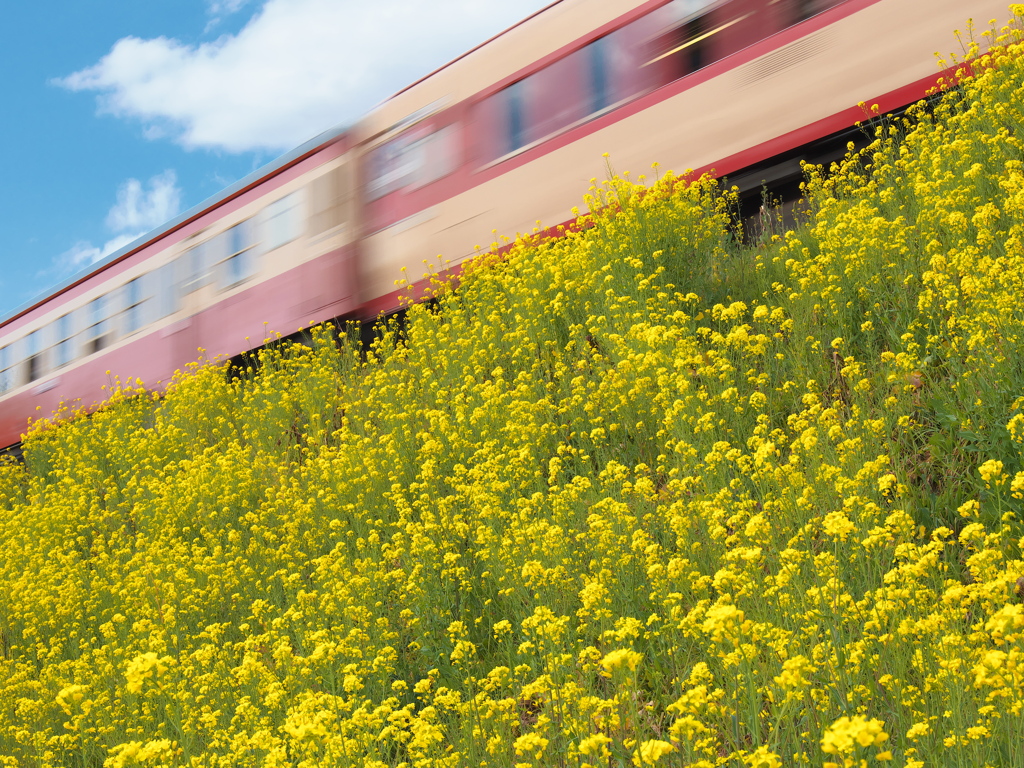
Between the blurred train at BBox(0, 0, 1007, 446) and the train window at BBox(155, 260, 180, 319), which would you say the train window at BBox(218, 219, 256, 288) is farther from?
the train window at BBox(155, 260, 180, 319)

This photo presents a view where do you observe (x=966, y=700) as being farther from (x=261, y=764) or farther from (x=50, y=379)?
(x=50, y=379)

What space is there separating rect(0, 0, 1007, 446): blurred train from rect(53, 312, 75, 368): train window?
2.16ft

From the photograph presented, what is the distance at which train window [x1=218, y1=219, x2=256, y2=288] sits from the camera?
39.1 ft

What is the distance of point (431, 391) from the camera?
7234 millimetres

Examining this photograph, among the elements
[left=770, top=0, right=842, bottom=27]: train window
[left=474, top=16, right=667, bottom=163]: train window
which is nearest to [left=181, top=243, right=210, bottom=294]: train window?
[left=474, top=16, right=667, bottom=163]: train window

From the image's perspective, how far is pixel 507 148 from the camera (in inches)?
356

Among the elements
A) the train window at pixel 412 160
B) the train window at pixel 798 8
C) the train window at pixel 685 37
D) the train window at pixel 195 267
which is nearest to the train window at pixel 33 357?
the train window at pixel 195 267

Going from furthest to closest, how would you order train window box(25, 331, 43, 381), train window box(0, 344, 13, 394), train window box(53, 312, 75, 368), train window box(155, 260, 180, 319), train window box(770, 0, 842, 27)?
train window box(0, 344, 13, 394), train window box(25, 331, 43, 381), train window box(53, 312, 75, 368), train window box(155, 260, 180, 319), train window box(770, 0, 842, 27)

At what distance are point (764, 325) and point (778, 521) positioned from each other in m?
2.31

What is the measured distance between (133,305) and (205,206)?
7.67 ft

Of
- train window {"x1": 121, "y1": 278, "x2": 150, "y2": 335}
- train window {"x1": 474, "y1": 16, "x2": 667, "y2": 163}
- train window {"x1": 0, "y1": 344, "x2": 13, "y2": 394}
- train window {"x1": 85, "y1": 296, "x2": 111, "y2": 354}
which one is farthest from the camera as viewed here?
train window {"x1": 0, "y1": 344, "x2": 13, "y2": 394}

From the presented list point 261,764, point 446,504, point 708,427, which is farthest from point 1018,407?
point 261,764

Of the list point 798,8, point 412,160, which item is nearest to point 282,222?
point 412,160

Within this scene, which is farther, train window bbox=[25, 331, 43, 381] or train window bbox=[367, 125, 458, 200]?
train window bbox=[25, 331, 43, 381]
